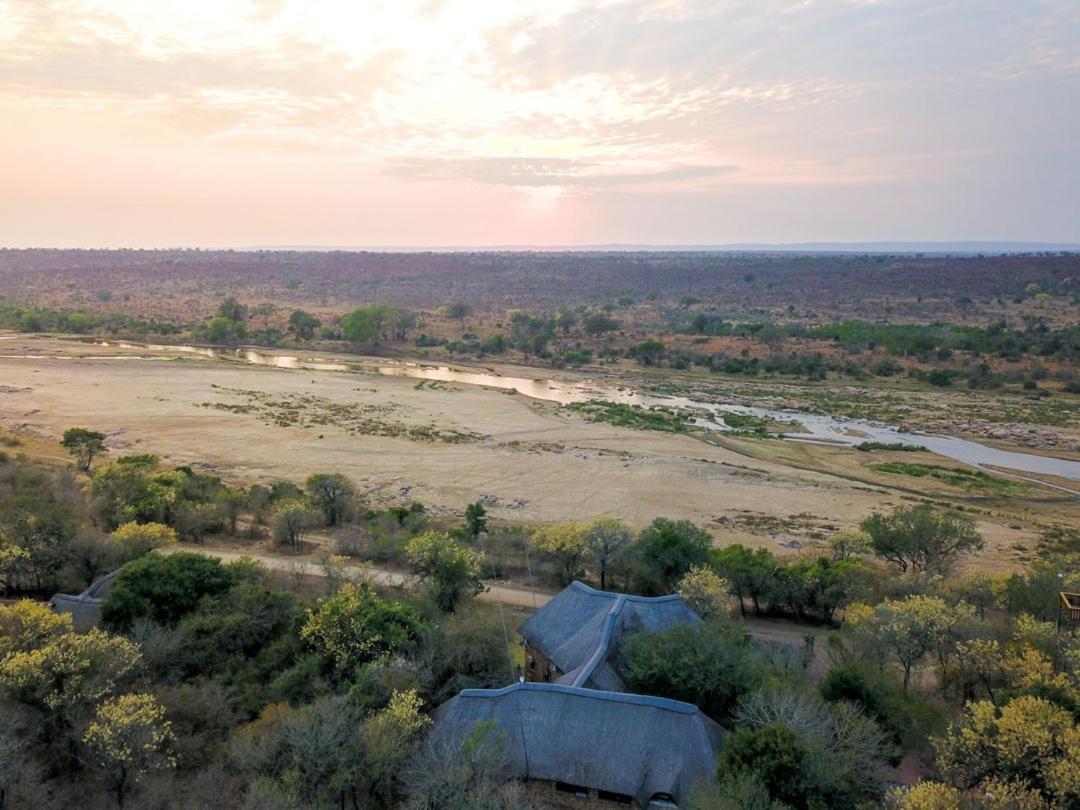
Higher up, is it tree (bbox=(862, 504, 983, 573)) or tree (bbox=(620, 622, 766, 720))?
tree (bbox=(620, 622, 766, 720))

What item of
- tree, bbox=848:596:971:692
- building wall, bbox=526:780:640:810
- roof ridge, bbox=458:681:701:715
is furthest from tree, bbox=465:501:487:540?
tree, bbox=848:596:971:692

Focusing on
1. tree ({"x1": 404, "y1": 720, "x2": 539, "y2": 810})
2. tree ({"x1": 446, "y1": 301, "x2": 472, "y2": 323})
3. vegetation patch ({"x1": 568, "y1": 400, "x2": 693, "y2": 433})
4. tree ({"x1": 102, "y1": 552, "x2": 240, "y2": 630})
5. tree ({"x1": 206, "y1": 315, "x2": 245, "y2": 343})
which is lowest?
vegetation patch ({"x1": 568, "y1": 400, "x2": 693, "y2": 433})

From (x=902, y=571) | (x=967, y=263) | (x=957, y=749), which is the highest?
(x=967, y=263)

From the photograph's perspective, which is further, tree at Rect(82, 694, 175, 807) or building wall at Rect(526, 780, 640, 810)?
building wall at Rect(526, 780, 640, 810)

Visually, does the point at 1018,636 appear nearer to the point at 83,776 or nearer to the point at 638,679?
the point at 638,679

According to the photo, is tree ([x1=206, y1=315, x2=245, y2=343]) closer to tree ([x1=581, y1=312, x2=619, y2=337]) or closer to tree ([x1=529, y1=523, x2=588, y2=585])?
tree ([x1=581, y1=312, x2=619, y2=337])

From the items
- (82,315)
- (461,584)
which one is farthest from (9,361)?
(461,584)

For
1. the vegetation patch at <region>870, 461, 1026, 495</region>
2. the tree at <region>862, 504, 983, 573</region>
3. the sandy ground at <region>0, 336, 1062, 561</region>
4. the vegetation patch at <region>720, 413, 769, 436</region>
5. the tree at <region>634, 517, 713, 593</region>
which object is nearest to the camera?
the tree at <region>634, 517, 713, 593</region>
